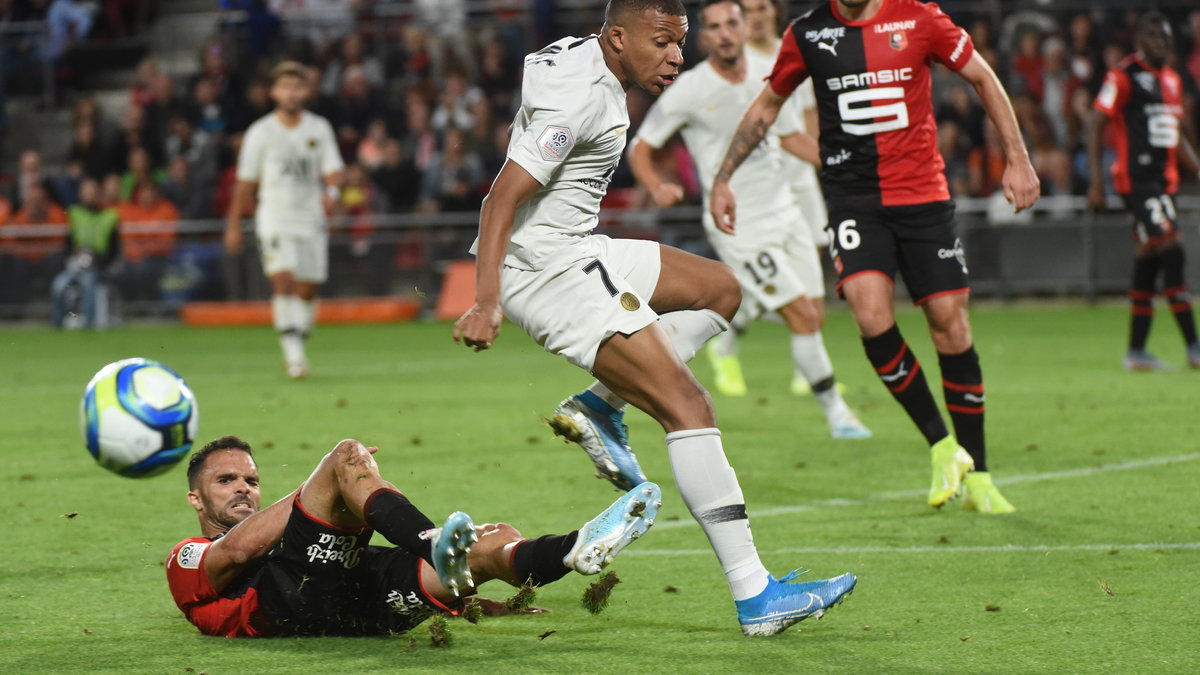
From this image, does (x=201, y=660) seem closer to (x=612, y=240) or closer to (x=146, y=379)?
(x=146, y=379)

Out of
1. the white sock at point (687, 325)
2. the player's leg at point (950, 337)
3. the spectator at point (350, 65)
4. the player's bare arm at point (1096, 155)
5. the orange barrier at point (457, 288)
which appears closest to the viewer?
the white sock at point (687, 325)

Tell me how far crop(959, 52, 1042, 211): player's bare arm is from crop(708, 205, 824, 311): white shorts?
3396 mm

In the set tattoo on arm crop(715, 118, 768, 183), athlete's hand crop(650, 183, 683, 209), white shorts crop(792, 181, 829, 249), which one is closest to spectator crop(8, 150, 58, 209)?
white shorts crop(792, 181, 829, 249)

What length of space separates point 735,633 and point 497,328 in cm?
117

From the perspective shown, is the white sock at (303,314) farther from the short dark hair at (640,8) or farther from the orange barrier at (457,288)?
the short dark hair at (640,8)

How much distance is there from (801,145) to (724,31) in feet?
2.93

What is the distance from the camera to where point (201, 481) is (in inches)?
208

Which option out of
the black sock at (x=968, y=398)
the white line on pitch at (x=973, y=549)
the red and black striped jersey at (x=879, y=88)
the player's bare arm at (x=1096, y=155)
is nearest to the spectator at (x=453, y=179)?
the player's bare arm at (x=1096, y=155)

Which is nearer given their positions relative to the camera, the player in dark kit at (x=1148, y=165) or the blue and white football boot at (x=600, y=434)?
the blue and white football boot at (x=600, y=434)

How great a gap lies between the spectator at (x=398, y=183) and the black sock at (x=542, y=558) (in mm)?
17207

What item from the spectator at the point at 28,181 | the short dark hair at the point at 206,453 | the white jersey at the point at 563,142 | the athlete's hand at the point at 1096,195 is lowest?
the spectator at the point at 28,181

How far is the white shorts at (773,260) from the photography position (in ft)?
33.8

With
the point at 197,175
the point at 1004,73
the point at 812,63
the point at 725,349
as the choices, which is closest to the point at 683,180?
the point at 1004,73

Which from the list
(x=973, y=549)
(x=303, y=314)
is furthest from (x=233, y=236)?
(x=973, y=549)
